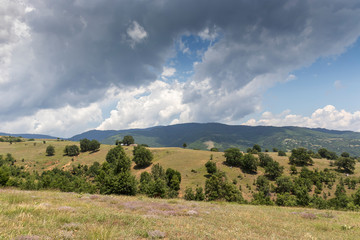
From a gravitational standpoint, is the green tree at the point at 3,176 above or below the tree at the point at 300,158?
above

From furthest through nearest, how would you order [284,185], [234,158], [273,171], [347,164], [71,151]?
[71,151], [234,158], [347,164], [273,171], [284,185]

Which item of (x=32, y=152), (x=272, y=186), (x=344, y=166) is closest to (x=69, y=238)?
(x=272, y=186)

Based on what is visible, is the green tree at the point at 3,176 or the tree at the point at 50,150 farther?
the tree at the point at 50,150

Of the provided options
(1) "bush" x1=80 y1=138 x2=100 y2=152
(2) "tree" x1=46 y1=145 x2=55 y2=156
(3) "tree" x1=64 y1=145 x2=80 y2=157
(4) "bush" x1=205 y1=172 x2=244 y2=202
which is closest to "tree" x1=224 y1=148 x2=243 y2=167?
(4) "bush" x1=205 y1=172 x2=244 y2=202

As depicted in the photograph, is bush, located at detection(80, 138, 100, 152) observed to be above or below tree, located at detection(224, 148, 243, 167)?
above

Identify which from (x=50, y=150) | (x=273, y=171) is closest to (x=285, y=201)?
(x=273, y=171)

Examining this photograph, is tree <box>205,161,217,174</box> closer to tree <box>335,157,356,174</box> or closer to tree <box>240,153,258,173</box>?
tree <box>240,153,258,173</box>

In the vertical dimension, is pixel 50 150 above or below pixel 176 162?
above

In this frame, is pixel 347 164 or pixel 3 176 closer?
pixel 3 176

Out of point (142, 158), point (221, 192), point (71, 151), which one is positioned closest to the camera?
point (221, 192)

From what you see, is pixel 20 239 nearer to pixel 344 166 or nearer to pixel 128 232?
pixel 128 232

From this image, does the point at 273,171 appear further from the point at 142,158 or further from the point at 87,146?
the point at 87,146

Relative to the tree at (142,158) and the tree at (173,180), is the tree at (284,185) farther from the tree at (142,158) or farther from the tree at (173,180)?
the tree at (142,158)

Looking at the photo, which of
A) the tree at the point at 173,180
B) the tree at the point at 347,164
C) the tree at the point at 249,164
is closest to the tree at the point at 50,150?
the tree at the point at 173,180
